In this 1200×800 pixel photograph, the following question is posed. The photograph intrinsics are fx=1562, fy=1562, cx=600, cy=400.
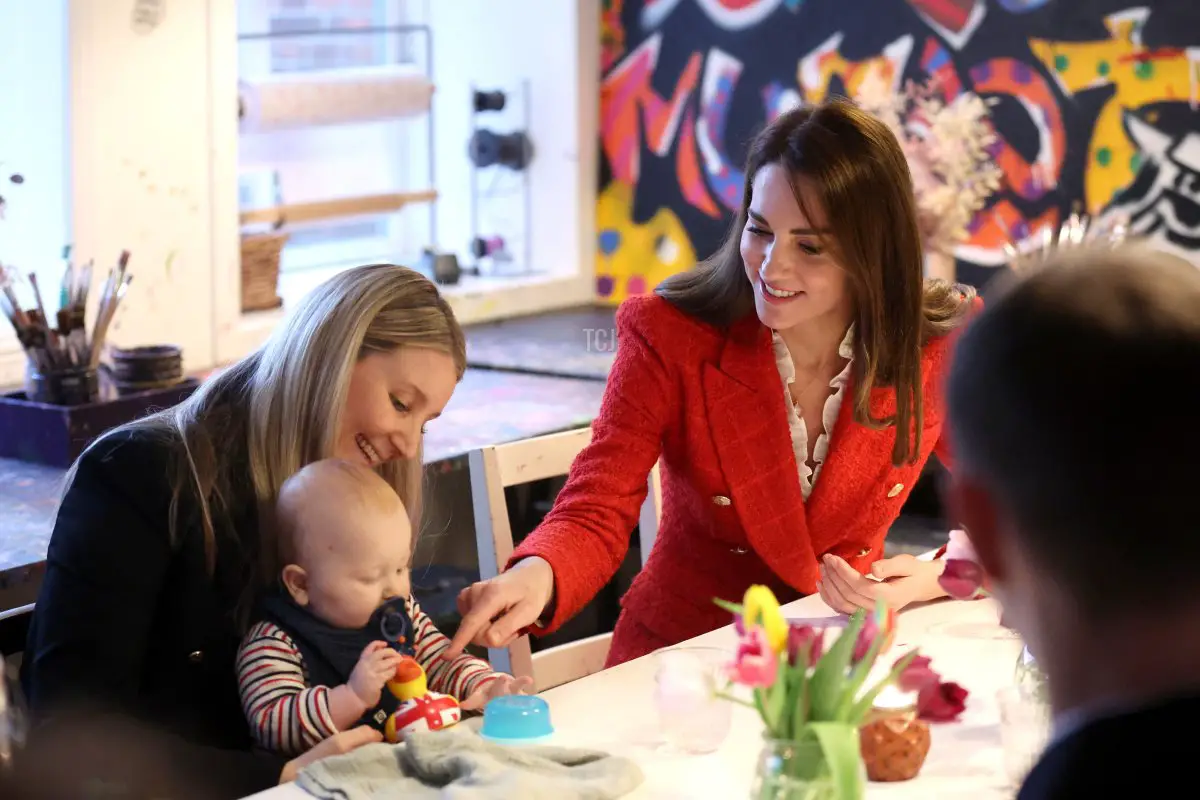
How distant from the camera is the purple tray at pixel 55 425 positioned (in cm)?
234

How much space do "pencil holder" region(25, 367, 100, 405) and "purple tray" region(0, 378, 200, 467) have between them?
0.07ft

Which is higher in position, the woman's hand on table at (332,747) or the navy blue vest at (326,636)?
the navy blue vest at (326,636)

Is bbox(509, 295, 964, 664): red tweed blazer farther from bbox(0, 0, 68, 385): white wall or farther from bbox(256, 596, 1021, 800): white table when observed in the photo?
bbox(0, 0, 68, 385): white wall

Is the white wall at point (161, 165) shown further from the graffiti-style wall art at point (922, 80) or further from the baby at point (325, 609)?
the baby at point (325, 609)

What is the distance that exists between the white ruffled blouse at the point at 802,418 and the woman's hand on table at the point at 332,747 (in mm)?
829

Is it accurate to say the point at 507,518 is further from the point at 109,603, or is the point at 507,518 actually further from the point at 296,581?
the point at 109,603

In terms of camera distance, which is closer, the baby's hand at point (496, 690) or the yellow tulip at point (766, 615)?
the yellow tulip at point (766, 615)

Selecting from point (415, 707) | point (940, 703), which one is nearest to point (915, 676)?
point (940, 703)

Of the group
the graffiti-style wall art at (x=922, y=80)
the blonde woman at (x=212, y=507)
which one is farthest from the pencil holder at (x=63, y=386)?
the graffiti-style wall art at (x=922, y=80)

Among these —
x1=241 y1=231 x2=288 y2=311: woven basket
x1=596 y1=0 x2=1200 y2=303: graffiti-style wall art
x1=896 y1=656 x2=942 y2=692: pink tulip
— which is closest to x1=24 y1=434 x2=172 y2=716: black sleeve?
x1=896 y1=656 x2=942 y2=692: pink tulip

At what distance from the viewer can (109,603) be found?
1533mm

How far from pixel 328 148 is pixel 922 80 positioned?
1.39m

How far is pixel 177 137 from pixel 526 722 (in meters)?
1.79

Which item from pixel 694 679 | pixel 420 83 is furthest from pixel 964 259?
pixel 694 679
